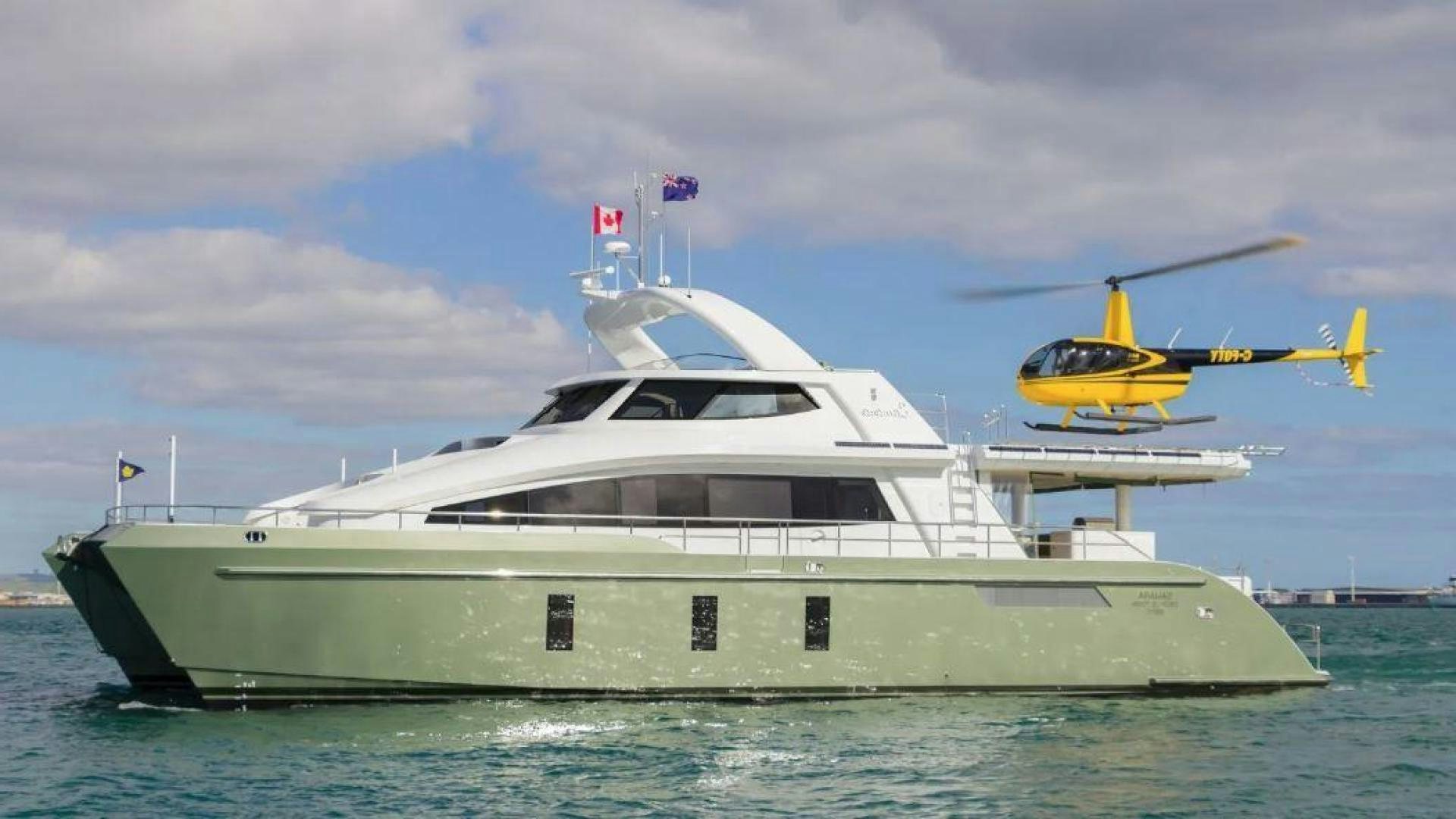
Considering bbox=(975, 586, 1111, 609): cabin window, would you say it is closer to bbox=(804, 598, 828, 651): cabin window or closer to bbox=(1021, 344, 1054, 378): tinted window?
bbox=(804, 598, 828, 651): cabin window

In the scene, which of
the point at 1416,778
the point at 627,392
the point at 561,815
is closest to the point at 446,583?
the point at 627,392

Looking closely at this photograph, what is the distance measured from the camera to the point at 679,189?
933 inches

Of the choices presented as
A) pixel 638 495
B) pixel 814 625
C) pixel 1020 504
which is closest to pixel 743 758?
pixel 814 625

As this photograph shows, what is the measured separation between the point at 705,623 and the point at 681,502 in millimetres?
1741

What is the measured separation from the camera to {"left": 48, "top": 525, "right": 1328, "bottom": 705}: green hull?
58.0 feet

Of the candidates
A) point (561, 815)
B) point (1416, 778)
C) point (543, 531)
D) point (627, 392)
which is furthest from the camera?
point (627, 392)

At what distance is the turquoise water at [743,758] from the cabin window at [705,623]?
76 cm

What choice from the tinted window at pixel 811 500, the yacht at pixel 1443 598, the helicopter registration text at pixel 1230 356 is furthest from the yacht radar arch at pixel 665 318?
the yacht at pixel 1443 598

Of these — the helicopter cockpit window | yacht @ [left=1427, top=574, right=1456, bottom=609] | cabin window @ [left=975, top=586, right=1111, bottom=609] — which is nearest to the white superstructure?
cabin window @ [left=975, top=586, right=1111, bottom=609]

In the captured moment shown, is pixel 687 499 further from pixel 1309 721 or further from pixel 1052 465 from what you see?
pixel 1309 721

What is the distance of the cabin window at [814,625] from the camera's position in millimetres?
19391

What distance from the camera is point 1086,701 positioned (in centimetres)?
2059

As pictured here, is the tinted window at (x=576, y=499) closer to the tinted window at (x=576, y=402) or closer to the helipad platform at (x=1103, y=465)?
the tinted window at (x=576, y=402)

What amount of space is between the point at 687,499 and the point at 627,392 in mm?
1666
